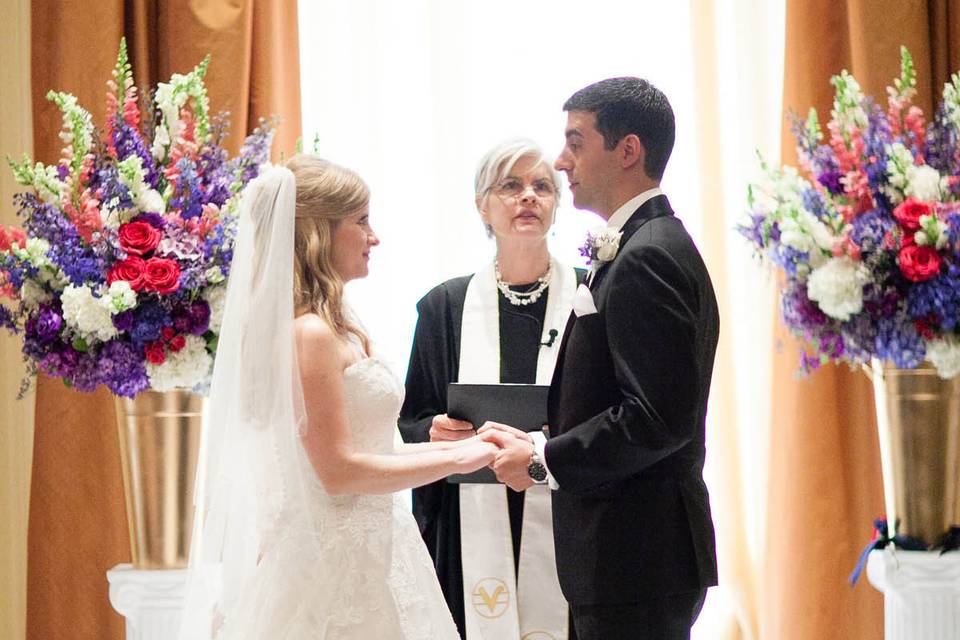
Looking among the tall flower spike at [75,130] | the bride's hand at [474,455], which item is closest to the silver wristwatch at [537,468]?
the bride's hand at [474,455]

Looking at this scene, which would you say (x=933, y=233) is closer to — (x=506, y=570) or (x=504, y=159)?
(x=504, y=159)

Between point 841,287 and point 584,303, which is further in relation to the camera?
point 841,287

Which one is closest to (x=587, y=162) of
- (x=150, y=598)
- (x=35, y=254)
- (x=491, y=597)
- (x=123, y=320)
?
(x=123, y=320)

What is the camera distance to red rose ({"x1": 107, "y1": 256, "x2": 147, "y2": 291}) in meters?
3.24

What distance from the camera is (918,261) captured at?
10.2ft

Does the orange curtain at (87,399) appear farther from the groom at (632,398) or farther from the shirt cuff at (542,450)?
the groom at (632,398)

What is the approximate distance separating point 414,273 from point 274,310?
88.5 inches

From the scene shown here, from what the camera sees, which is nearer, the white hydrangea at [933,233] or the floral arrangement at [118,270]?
the white hydrangea at [933,233]

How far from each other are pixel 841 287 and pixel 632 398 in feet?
3.29

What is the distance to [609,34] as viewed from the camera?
4.90 metres

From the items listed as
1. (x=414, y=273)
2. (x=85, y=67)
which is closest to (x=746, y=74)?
(x=414, y=273)

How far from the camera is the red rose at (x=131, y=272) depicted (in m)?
3.24

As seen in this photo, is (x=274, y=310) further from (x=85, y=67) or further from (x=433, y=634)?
(x=85, y=67)

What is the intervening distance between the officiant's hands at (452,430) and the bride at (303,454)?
1.89ft
